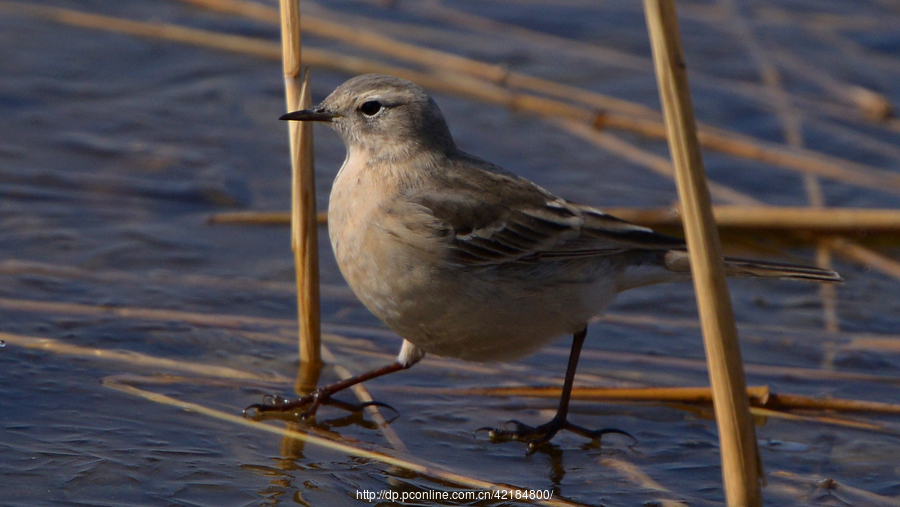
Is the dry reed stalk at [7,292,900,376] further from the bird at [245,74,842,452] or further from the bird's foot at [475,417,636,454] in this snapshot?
the bird's foot at [475,417,636,454]

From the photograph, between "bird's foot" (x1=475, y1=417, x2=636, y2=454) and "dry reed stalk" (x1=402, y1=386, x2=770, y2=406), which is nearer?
"bird's foot" (x1=475, y1=417, x2=636, y2=454)

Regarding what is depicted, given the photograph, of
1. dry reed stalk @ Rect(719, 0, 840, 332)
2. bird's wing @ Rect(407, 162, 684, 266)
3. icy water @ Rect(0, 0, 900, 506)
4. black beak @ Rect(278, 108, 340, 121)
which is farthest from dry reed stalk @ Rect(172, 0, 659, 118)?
black beak @ Rect(278, 108, 340, 121)

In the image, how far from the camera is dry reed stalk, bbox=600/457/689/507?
4.50 meters

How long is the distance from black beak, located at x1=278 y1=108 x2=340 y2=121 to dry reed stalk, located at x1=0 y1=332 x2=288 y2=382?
4.39 feet

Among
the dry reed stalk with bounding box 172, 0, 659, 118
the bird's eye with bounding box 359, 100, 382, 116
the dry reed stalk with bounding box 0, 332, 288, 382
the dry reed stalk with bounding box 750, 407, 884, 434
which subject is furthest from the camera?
the dry reed stalk with bounding box 172, 0, 659, 118

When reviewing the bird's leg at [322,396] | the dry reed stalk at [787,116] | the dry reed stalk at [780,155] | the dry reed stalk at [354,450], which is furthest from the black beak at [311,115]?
the dry reed stalk at [780,155]

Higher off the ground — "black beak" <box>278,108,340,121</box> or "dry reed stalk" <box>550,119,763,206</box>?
"dry reed stalk" <box>550,119,763,206</box>

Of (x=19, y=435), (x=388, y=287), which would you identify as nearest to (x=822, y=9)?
(x=388, y=287)

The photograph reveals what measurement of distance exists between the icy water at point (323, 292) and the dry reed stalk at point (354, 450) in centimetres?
2

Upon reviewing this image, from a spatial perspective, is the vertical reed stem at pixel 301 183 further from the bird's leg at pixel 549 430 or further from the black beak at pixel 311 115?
the bird's leg at pixel 549 430

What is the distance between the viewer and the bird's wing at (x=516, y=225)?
508cm

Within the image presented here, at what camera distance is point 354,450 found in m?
4.63

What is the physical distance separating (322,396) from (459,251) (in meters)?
0.98

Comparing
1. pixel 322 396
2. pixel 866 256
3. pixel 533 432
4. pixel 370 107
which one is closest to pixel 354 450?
pixel 322 396
